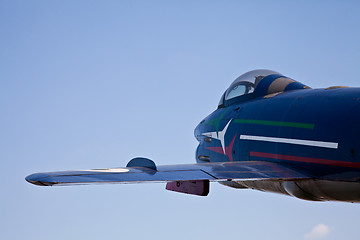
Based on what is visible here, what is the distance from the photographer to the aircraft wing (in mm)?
7348

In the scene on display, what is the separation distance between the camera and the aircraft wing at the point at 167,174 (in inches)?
289

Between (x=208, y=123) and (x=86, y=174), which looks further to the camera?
(x=208, y=123)

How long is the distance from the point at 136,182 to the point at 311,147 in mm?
3408

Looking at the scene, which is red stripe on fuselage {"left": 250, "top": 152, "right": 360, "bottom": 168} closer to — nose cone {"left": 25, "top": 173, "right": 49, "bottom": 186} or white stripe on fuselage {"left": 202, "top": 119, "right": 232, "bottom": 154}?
white stripe on fuselage {"left": 202, "top": 119, "right": 232, "bottom": 154}

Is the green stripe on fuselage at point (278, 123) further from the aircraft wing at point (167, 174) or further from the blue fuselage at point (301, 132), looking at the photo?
the aircraft wing at point (167, 174)

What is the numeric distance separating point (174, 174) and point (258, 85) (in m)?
4.60

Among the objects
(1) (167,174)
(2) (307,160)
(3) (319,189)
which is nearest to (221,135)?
(2) (307,160)

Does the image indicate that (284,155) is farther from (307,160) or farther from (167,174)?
(167,174)

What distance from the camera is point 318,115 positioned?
909 cm

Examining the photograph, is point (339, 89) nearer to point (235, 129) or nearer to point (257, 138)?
point (257, 138)

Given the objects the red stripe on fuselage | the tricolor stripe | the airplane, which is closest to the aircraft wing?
the airplane

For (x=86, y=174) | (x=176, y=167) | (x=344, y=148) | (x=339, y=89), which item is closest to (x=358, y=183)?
(x=344, y=148)

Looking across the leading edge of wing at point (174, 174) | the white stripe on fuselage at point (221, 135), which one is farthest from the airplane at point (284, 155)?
the white stripe on fuselage at point (221, 135)

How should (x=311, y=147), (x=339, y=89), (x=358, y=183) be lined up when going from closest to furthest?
(x=358, y=183), (x=311, y=147), (x=339, y=89)
